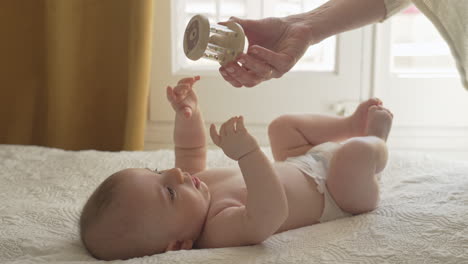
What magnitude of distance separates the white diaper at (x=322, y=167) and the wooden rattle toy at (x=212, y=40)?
1.11 feet

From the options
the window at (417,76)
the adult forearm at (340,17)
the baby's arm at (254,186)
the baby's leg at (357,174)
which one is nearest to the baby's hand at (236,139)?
the baby's arm at (254,186)

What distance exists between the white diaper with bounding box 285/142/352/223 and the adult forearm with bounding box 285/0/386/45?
0.26 meters

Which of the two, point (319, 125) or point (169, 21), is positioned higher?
point (169, 21)

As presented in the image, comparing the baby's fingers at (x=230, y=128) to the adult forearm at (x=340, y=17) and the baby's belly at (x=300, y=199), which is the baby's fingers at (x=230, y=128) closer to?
the baby's belly at (x=300, y=199)

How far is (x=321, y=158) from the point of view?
1254mm

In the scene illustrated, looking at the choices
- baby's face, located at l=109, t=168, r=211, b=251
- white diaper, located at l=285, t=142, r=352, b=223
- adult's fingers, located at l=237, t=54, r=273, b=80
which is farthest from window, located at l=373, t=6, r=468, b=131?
baby's face, located at l=109, t=168, r=211, b=251

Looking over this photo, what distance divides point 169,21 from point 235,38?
1.18m

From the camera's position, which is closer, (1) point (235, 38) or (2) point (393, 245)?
(2) point (393, 245)

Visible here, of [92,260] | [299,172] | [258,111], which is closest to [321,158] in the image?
[299,172]

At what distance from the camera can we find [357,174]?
1.13 m

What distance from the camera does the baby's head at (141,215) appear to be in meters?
0.94

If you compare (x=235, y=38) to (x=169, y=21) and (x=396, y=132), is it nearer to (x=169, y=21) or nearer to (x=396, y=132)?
(x=169, y=21)

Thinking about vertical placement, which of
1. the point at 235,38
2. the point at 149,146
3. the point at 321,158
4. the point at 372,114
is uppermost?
the point at 235,38

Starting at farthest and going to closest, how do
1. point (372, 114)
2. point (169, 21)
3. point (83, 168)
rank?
point (169, 21), point (83, 168), point (372, 114)
